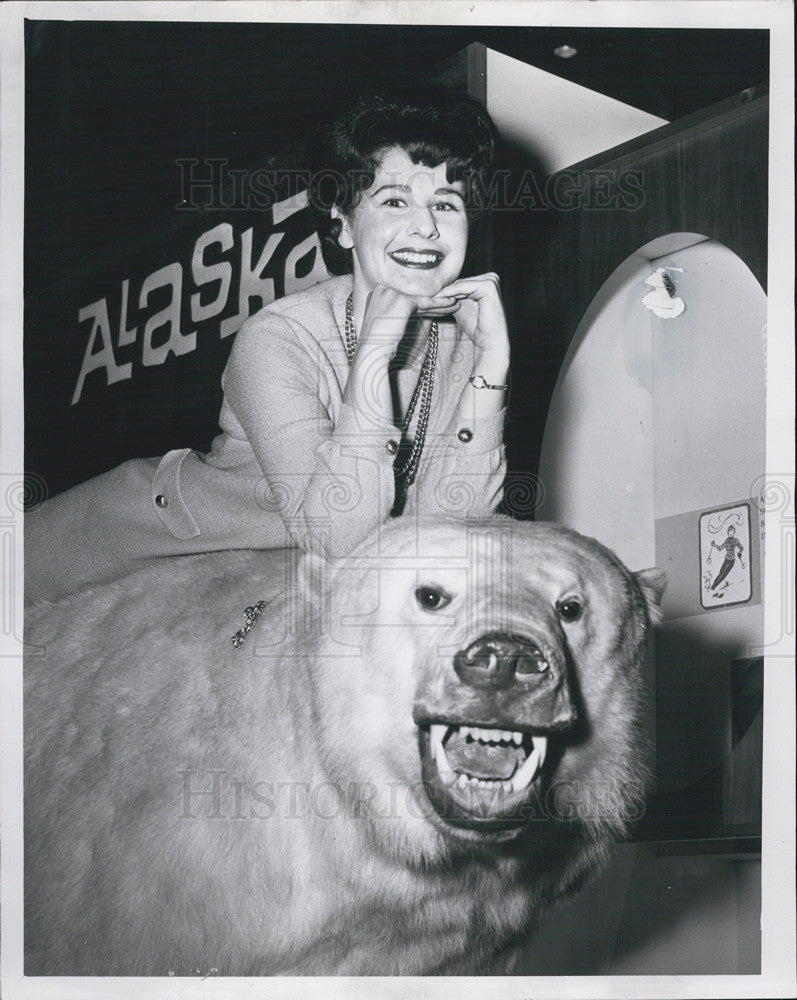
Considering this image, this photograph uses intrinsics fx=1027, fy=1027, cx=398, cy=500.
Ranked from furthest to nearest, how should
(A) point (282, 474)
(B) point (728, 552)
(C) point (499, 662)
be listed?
(B) point (728, 552) → (A) point (282, 474) → (C) point (499, 662)

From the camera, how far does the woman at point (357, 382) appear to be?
→ 117 centimetres

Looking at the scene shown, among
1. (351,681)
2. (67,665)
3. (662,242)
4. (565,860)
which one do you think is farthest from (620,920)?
(662,242)

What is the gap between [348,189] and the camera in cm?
123

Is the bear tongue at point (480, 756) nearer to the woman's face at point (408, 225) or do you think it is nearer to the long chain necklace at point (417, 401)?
the long chain necklace at point (417, 401)

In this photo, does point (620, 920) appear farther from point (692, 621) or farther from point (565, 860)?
point (692, 621)

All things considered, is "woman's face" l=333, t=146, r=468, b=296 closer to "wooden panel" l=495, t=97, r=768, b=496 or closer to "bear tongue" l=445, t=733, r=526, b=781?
"wooden panel" l=495, t=97, r=768, b=496

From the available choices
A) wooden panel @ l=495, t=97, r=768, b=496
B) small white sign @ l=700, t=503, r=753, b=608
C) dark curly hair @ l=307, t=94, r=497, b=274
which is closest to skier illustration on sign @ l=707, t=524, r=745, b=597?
small white sign @ l=700, t=503, r=753, b=608

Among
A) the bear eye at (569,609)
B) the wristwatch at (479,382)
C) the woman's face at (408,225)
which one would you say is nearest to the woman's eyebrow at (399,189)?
the woman's face at (408,225)

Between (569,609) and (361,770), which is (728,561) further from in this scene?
(361,770)

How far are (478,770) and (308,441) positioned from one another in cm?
40

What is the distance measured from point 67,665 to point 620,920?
28.4 inches

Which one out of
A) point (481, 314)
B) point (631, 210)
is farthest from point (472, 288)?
point (631, 210)

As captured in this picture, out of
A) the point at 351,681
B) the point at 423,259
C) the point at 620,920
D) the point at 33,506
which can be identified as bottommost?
the point at 620,920

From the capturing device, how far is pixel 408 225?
47.6 inches
